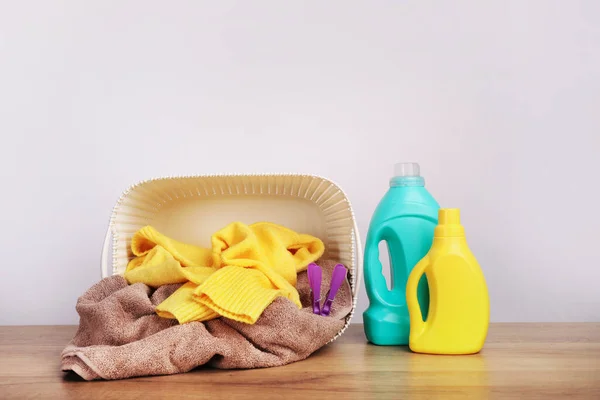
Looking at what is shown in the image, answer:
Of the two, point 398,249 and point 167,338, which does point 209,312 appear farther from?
point 398,249

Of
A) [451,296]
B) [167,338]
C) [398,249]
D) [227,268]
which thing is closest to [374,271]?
[398,249]

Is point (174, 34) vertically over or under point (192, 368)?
over

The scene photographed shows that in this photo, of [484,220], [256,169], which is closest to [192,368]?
[256,169]

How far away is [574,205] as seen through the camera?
1.41m

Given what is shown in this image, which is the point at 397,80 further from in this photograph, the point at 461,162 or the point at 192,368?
the point at 192,368

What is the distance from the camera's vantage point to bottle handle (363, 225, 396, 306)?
3.76 ft

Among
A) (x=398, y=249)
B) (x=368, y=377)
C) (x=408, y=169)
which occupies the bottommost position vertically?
(x=368, y=377)

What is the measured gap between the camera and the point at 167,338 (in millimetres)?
938

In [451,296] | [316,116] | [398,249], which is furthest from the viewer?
[316,116]

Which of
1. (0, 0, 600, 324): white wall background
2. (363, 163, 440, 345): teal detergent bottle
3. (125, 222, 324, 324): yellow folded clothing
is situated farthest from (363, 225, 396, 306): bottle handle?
(0, 0, 600, 324): white wall background

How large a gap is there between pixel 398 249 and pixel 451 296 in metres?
0.14

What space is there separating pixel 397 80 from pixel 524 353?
645 millimetres

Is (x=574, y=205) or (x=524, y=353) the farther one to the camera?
(x=574, y=205)

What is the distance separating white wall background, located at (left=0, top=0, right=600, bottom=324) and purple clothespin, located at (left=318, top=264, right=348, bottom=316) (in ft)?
1.11
